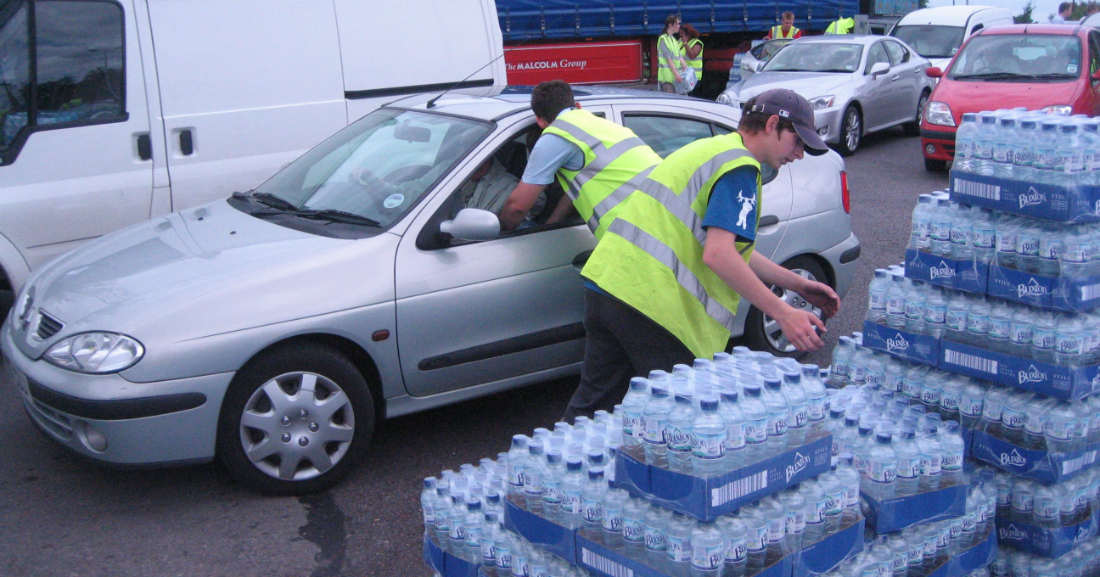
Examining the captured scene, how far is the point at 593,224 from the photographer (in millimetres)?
4449

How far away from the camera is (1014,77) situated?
11477mm

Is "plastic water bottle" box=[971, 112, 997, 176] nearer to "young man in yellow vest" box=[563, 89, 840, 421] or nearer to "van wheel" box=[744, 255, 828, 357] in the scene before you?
"young man in yellow vest" box=[563, 89, 840, 421]

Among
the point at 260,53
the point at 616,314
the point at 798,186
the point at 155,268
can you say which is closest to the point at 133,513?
the point at 155,268

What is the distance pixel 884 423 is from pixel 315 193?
2.91 m

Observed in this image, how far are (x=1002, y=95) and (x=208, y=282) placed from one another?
31.7ft

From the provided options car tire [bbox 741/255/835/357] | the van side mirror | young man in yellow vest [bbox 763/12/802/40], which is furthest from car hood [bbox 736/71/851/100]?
car tire [bbox 741/255/835/357]

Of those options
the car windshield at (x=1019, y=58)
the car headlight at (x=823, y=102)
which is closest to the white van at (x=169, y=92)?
the car headlight at (x=823, y=102)

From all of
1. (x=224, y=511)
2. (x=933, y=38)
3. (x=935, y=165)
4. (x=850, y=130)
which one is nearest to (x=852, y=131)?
(x=850, y=130)

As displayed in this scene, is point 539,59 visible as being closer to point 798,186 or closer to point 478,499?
point 798,186

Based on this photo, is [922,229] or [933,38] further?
[933,38]

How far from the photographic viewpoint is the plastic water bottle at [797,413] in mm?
2582

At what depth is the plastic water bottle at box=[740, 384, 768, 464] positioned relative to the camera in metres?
2.48

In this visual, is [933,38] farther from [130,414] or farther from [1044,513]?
[130,414]

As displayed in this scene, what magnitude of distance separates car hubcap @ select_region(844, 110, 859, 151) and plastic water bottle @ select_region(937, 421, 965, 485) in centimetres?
1060
